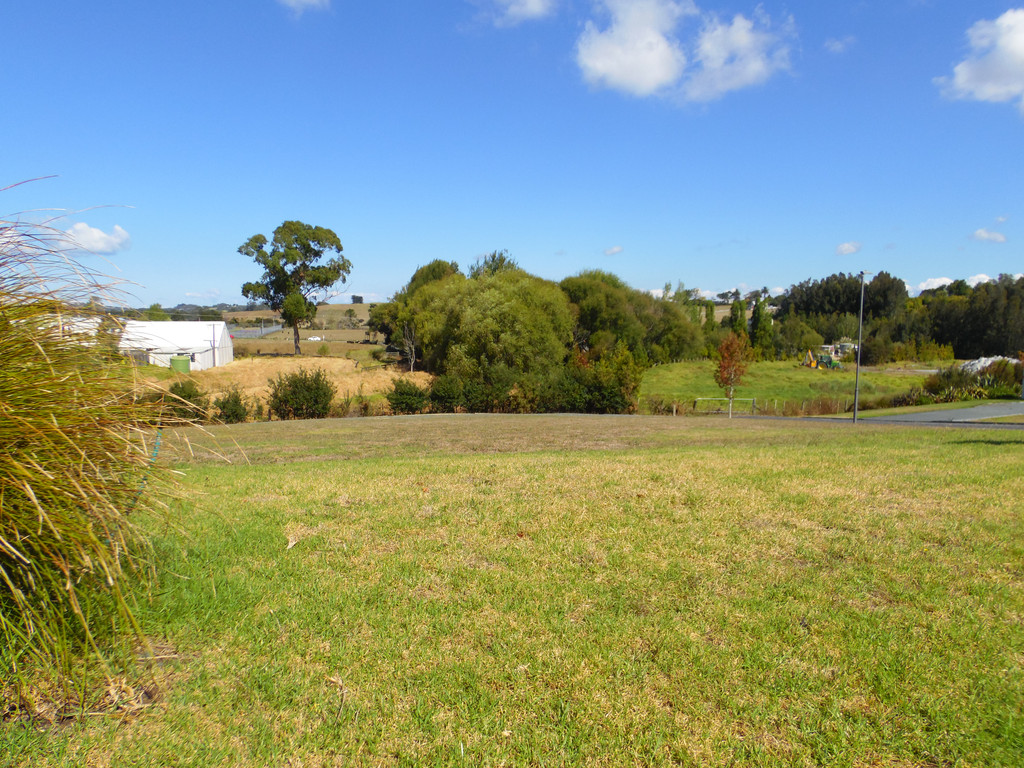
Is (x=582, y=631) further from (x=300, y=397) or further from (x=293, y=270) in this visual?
(x=293, y=270)

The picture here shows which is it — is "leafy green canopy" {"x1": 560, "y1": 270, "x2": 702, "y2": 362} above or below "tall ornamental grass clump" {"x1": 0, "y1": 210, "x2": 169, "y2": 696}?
above

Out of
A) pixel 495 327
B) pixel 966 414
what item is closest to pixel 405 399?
pixel 495 327

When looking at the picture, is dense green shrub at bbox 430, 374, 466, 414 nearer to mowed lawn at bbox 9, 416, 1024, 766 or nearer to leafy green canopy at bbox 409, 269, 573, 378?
leafy green canopy at bbox 409, 269, 573, 378

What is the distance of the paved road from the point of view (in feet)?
85.6

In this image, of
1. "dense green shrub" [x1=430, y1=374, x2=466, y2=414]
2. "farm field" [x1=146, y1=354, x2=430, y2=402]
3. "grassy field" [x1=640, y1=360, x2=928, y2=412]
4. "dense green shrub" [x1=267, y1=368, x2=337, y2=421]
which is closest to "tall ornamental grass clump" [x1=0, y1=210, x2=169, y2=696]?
"dense green shrub" [x1=267, y1=368, x2=337, y2=421]

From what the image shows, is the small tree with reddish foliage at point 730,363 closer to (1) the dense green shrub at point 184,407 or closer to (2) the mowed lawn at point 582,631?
(2) the mowed lawn at point 582,631

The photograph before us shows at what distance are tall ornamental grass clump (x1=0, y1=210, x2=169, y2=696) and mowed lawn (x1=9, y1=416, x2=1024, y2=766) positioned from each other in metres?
0.37

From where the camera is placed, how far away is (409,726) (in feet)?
9.11

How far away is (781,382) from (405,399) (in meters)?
40.4

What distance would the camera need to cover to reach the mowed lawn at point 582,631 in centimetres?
267

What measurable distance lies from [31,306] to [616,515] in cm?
443

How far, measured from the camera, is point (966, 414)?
28406 millimetres

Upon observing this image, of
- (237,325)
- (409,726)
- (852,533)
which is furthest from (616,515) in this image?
(237,325)

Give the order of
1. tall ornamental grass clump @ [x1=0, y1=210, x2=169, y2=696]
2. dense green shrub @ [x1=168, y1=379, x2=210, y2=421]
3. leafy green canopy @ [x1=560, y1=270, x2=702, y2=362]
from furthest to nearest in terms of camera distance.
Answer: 1. leafy green canopy @ [x1=560, y1=270, x2=702, y2=362]
2. dense green shrub @ [x1=168, y1=379, x2=210, y2=421]
3. tall ornamental grass clump @ [x1=0, y1=210, x2=169, y2=696]
